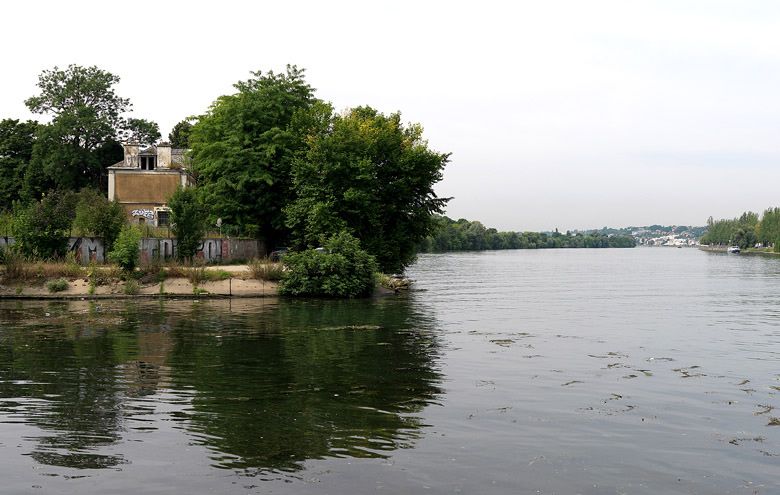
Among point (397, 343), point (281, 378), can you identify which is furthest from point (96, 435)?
point (397, 343)

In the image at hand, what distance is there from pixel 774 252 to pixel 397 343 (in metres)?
198

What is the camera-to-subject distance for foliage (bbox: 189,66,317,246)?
5709cm

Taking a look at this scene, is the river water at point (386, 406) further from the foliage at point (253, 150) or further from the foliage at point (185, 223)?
the foliage at point (253, 150)

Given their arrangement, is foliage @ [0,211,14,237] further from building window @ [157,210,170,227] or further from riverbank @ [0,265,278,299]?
building window @ [157,210,170,227]

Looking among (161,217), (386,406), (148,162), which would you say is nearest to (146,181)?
(148,162)

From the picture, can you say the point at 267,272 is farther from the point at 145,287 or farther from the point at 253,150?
the point at 253,150

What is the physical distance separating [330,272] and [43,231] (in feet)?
69.2

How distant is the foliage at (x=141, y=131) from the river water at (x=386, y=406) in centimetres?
6059

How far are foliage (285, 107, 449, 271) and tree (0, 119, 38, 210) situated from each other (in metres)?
51.6

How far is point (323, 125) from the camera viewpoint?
187ft

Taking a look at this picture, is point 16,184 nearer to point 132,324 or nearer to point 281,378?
point 132,324

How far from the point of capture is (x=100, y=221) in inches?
2051

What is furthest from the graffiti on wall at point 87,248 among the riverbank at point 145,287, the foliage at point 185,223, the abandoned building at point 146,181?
the abandoned building at point 146,181

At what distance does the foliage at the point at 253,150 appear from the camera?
57094 mm
